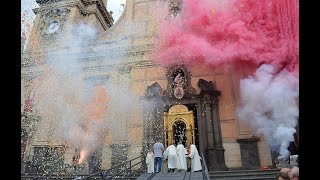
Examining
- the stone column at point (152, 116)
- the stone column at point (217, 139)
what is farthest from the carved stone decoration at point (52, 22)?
the stone column at point (217, 139)

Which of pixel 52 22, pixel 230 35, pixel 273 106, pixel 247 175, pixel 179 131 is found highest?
pixel 52 22

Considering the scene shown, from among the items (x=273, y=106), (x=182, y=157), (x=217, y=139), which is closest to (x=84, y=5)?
(x=217, y=139)

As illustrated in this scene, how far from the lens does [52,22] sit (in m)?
16.3

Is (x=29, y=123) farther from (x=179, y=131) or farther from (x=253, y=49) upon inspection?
(x=253, y=49)

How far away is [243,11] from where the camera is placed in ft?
39.2

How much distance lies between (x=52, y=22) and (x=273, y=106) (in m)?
13.4

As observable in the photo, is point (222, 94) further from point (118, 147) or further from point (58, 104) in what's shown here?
point (58, 104)

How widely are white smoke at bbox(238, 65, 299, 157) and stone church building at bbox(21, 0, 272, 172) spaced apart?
1.47 ft

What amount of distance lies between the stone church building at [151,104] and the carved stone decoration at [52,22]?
1.34m

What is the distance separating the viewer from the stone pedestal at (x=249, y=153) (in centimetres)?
1068

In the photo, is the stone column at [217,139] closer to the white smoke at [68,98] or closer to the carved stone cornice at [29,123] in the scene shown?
the white smoke at [68,98]

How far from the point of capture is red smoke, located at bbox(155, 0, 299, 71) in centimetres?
1102

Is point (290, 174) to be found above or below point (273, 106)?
below
